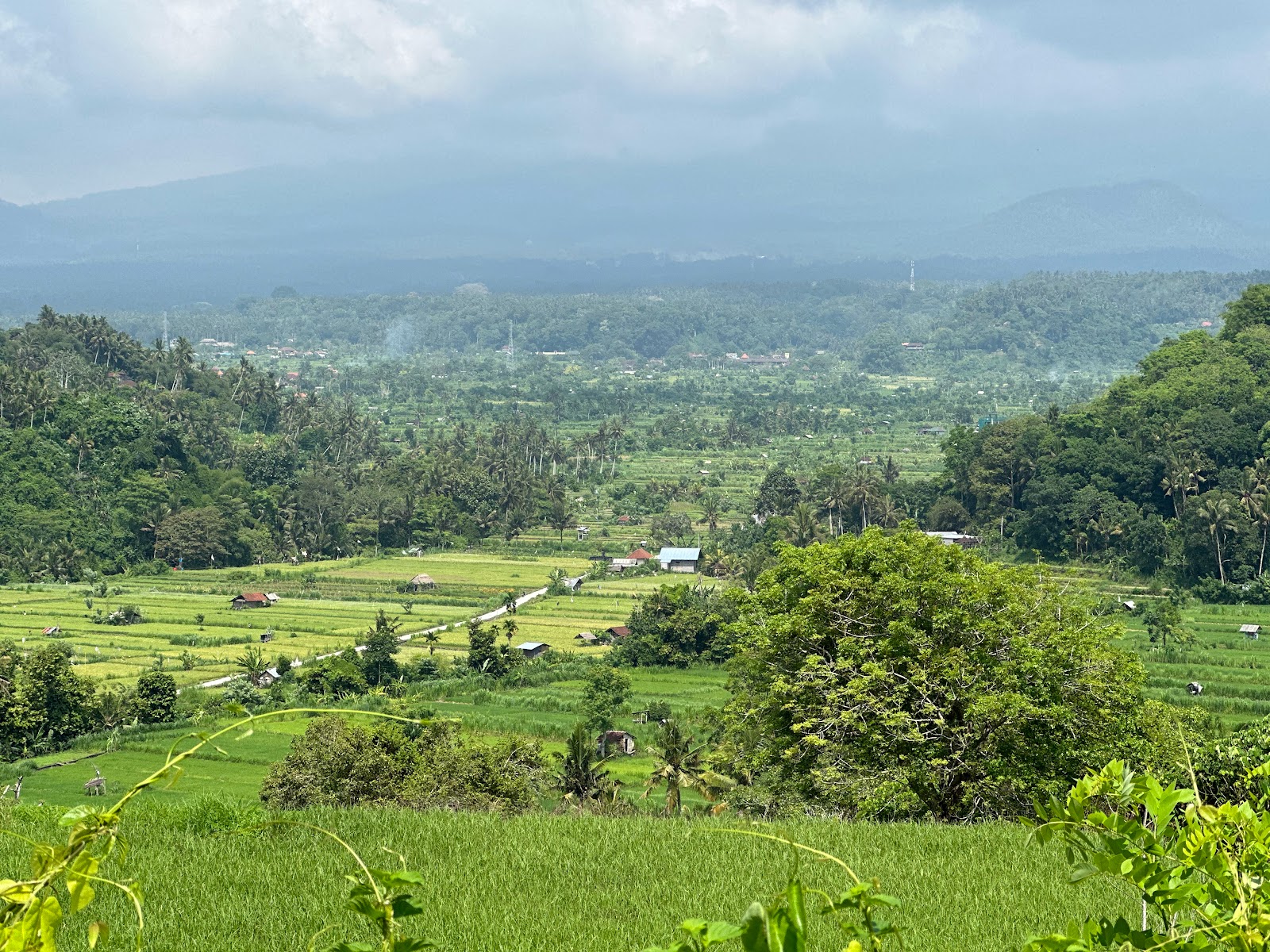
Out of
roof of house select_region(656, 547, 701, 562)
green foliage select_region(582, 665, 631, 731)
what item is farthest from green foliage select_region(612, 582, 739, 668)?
Result: roof of house select_region(656, 547, 701, 562)

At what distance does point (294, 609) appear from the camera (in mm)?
54219

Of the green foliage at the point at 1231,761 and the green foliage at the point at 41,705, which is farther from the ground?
the green foliage at the point at 1231,761

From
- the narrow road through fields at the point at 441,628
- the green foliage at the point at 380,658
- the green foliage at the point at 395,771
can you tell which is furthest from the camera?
the green foliage at the point at 380,658

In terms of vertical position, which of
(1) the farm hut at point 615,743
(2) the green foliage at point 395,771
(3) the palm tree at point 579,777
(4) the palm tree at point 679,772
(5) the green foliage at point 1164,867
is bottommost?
(1) the farm hut at point 615,743

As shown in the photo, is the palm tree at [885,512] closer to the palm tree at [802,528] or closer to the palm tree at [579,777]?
the palm tree at [802,528]

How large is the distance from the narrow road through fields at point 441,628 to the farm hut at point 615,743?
12.4m

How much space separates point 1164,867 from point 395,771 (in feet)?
59.0

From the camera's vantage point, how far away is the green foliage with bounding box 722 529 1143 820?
1524 cm

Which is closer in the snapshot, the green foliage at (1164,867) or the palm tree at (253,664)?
the green foliage at (1164,867)

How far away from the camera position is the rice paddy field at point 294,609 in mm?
45000

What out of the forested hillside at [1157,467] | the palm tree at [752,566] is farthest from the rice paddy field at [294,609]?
the forested hillside at [1157,467]

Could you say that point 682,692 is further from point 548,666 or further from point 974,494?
point 974,494

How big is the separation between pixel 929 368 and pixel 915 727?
171 metres

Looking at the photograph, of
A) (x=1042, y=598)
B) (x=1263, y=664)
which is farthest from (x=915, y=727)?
(x=1263, y=664)
